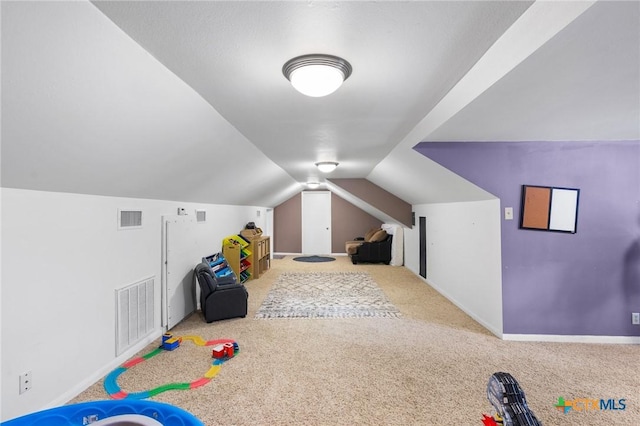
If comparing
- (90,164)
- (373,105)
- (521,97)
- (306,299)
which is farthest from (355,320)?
(90,164)

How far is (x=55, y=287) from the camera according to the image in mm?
2139

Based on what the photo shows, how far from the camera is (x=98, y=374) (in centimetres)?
255

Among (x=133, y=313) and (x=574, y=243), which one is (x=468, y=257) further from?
(x=133, y=313)

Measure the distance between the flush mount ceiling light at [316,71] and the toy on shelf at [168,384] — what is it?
2460 millimetres

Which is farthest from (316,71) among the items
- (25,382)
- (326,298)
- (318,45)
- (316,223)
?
(316,223)

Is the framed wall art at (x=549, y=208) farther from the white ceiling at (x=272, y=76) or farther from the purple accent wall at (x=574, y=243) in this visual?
the white ceiling at (x=272, y=76)

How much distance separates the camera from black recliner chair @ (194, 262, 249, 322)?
12.9 feet

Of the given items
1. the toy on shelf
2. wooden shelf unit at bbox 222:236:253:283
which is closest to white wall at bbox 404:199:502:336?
the toy on shelf

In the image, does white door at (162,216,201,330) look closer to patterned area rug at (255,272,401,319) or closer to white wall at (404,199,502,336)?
patterned area rug at (255,272,401,319)

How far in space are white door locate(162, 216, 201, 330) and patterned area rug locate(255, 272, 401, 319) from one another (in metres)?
1.01

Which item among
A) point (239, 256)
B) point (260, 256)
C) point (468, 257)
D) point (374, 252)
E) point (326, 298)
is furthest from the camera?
point (374, 252)

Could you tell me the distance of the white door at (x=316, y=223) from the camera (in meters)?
10.0

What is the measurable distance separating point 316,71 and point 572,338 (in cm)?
388

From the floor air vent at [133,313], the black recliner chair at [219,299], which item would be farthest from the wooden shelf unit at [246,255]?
the floor air vent at [133,313]
